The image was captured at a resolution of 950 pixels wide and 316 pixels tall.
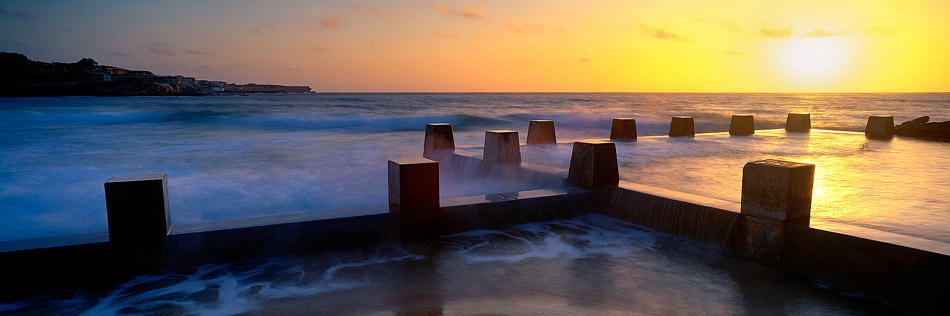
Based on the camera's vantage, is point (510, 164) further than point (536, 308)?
Yes

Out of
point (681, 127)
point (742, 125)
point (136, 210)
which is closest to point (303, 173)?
point (136, 210)

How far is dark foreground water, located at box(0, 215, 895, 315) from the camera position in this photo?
4031 mm

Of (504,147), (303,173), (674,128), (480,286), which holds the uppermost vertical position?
(504,147)

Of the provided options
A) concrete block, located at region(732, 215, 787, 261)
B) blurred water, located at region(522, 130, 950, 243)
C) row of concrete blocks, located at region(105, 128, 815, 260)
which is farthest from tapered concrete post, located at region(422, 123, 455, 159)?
concrete block, located at region(732, 215, 787, 261)

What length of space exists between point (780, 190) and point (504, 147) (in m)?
5.19

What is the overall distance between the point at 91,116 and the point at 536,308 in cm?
4813

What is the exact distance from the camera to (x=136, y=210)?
468 cm

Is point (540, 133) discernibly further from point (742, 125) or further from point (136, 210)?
point (136, 210)

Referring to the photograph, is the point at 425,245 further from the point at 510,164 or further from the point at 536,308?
the point at 510,164

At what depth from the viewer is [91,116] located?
1613 inches

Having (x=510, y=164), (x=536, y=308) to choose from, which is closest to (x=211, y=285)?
(x=536, y=308)

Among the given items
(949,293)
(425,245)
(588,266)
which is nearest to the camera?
(949,293)

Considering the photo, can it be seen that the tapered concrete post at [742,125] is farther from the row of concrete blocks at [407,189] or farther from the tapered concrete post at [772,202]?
the tapered concrete post at [772,202]

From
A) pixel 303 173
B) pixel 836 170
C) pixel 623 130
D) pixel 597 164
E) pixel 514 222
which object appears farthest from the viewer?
pixel 623 130
